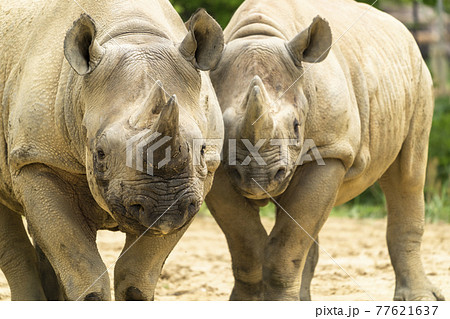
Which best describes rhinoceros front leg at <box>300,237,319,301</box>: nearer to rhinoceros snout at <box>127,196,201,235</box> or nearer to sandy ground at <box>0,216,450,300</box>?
sandy ground at <box>0,216,450,300</box>

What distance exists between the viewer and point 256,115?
20.2 ft

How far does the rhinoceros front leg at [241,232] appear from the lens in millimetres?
6848

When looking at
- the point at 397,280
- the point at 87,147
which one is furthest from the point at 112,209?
the point at 397,280

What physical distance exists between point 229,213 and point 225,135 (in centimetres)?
68

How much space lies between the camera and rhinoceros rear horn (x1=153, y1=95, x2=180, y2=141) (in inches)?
190

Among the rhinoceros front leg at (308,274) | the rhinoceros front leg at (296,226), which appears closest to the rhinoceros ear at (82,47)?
the rhinoceros front leg at (296,226)

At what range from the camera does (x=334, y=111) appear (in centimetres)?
689

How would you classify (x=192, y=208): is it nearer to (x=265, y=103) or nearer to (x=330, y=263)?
(x=265, y=103)

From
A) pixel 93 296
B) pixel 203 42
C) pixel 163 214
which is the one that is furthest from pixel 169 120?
pixel 93 296

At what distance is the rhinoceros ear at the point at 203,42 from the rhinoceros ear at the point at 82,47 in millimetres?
493

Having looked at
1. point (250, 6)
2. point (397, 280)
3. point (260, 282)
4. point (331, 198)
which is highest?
point (250, 6)

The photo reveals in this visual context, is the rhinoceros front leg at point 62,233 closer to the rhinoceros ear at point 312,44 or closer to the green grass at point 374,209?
the rhinoceros ear at point 312,44

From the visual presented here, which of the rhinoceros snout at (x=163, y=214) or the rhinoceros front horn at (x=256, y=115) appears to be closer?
the rhinoceros snout at (x=163, y=214)

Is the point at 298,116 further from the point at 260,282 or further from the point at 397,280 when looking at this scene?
the point at 397,280
